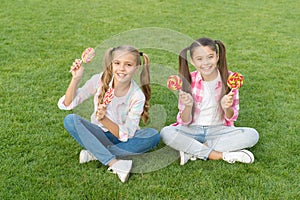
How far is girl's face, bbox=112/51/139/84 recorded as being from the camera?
2.46m

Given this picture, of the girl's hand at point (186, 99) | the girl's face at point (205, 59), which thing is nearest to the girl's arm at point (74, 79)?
the girl's hand at point (186, 99)

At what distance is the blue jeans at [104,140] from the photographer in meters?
2.58

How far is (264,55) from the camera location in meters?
5.05

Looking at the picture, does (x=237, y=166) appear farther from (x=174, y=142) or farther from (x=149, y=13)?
(x=149, y=13)

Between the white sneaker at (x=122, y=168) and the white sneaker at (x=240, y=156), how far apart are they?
0.61 m

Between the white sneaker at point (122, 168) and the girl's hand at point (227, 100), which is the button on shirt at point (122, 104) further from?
the girl's hand at point (227, 100)

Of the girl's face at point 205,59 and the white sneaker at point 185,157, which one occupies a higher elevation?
the girl's face at point 205,59

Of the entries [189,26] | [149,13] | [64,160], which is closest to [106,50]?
[64,160]

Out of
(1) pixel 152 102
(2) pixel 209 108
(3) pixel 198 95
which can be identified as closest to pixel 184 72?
(3) pixel 198 95

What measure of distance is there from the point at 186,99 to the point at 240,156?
0.49 m

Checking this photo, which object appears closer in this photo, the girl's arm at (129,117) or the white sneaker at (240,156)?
the girl's arm at (129,117)

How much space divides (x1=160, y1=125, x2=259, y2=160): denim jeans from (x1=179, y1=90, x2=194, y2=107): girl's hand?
0.22 meters

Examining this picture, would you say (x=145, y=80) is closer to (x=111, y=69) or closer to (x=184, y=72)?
(x=111, y=69)

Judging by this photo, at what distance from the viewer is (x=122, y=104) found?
259cm
